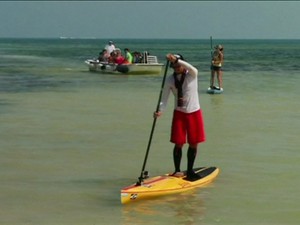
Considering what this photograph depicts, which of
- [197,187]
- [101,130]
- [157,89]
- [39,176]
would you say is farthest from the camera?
[157,89]

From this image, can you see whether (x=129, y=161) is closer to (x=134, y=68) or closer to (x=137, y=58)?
(x=134, y=68)

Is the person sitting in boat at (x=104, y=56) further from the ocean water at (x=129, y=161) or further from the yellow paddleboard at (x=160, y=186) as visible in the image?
the yellow paddleboard at (x=160, y=186)

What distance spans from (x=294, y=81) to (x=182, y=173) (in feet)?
61.8

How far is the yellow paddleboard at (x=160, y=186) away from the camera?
713 centimetres

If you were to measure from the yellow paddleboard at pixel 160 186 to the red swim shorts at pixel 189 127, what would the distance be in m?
0.48

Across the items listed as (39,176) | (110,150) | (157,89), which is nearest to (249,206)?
(39,176)

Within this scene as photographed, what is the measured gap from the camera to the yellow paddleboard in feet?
23.4

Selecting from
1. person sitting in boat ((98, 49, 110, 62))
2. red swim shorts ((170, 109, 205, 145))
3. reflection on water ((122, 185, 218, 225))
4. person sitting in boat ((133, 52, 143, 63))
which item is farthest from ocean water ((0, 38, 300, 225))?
person sitting in boat ((98, 49, 110, 62))

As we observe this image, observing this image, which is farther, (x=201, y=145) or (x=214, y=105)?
(x=214, y=105)

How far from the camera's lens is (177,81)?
7.57m

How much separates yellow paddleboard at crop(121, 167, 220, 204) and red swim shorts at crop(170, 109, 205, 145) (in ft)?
1.57

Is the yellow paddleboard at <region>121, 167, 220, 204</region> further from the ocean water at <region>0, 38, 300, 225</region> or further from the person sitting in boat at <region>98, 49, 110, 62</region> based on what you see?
the person sitting in boat at <region>98, 49, 110, 62</region>

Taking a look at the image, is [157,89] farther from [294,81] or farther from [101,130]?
[101,130]

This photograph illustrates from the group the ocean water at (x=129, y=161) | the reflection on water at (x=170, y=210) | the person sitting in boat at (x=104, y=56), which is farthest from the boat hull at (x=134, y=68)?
the reflection on water at (x=170, y=210)
